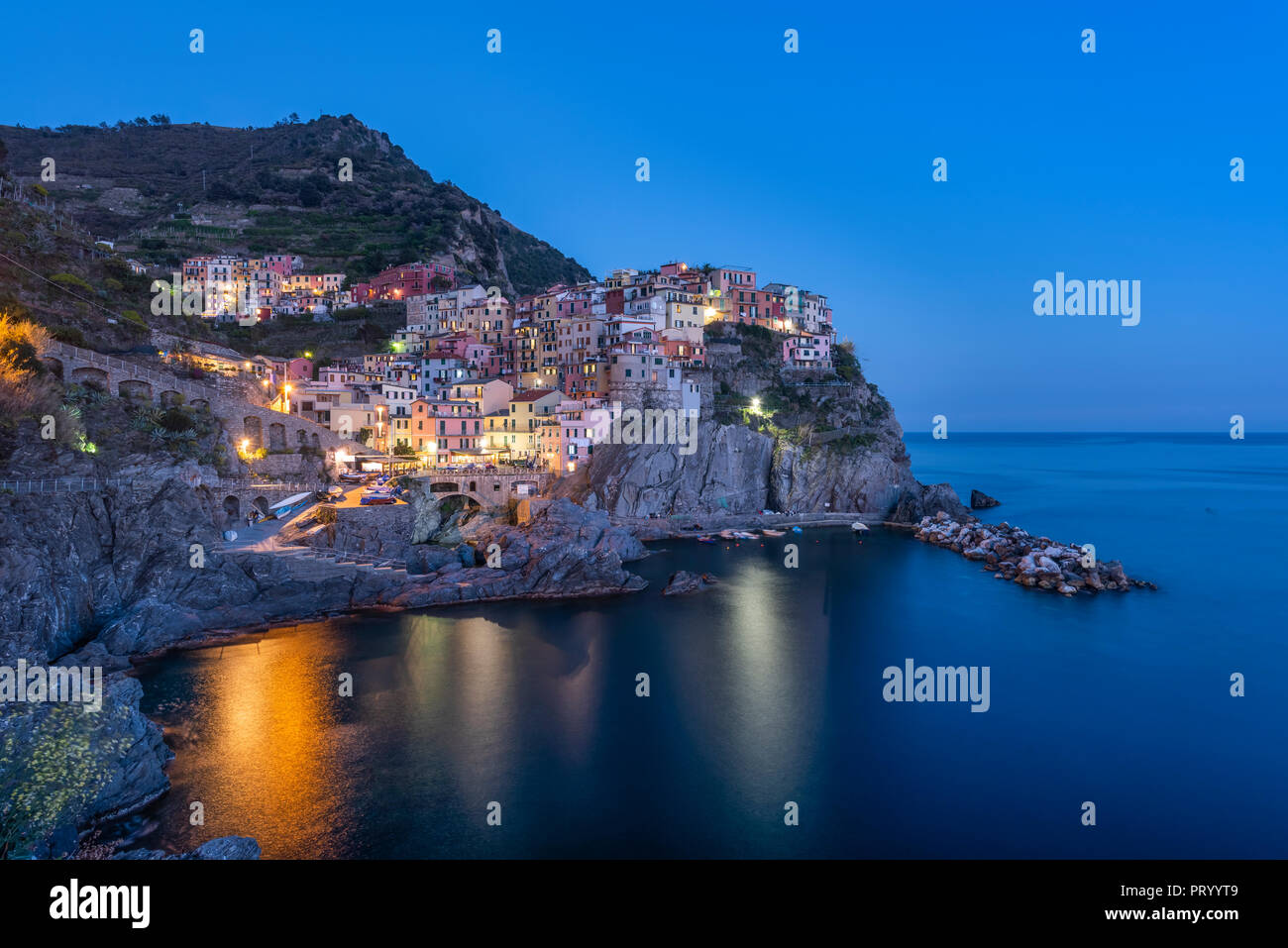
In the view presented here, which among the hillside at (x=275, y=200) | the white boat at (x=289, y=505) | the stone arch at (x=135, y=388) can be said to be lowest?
the white boat at (x=289, y=505)

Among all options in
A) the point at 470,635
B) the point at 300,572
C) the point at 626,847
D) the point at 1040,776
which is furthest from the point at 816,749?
the point at 300,572

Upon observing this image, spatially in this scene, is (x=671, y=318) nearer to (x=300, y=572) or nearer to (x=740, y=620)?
(x=740, y=620)

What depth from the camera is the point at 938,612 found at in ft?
102

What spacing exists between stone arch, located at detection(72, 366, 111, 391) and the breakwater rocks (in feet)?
141

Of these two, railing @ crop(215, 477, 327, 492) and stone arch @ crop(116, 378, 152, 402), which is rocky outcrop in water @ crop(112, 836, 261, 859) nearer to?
railing @ crop(215, 477, 327, 492)

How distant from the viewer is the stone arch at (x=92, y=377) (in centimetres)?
3116

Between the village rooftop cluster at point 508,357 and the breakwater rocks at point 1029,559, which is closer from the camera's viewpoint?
the breakwater rocks at point 1029,559

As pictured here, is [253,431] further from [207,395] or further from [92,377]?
[92,377]

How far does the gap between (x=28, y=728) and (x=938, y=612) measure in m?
30.2

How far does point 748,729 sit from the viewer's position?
64.7ft

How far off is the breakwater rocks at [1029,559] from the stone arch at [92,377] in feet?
141

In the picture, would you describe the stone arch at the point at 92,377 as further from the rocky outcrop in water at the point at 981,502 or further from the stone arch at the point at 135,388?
the rocky outcrop in water at the point at 981,502
